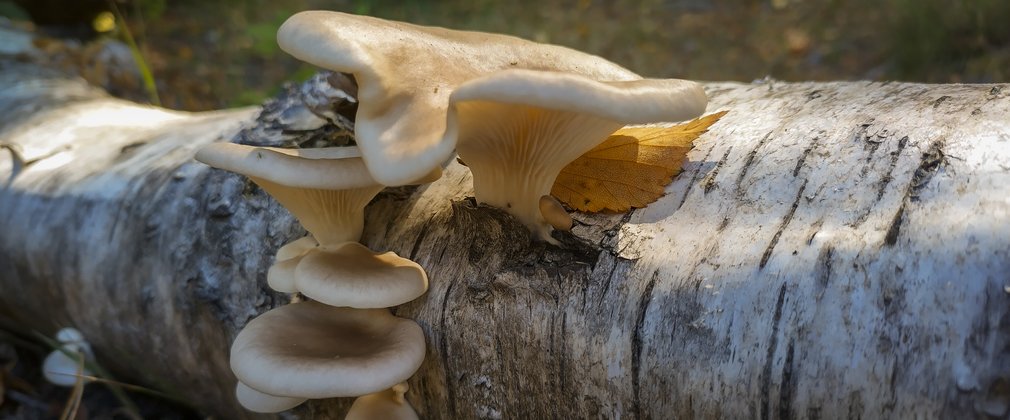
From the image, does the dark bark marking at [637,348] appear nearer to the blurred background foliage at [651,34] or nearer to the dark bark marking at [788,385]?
the dark bark marking at [788,385]

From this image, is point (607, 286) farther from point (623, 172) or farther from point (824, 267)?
point (824, 267)

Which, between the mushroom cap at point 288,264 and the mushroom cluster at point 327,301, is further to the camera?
the mushroom cap at point 288,264

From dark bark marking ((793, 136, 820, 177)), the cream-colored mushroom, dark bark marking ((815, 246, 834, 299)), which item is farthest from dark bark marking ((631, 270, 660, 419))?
the cream-colored mushroom

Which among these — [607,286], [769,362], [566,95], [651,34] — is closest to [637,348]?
[607,286]

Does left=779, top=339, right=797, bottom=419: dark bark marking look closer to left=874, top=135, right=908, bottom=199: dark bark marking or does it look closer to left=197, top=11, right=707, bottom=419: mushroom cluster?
left=874, top=135, right=908, bottom=199: dark bark marking

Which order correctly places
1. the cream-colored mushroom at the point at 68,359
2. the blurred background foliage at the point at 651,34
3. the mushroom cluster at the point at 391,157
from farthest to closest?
the blurred background foliage at the point at 651,34
the cream-colored mushroom at the point at 68,359
the mushroom cluster at the point at 391,157

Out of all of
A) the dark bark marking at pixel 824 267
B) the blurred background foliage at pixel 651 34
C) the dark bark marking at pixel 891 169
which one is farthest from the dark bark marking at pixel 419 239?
the blurred background foliage at pixel 651 34
